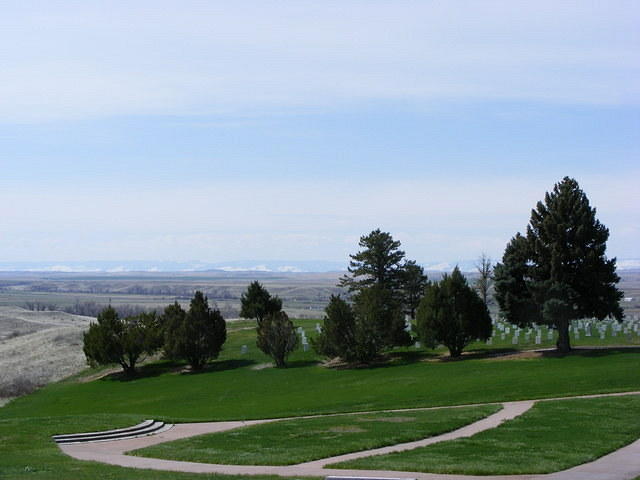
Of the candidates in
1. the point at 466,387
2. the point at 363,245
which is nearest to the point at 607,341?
the point at 466,387

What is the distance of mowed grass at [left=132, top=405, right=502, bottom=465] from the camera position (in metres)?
22.0

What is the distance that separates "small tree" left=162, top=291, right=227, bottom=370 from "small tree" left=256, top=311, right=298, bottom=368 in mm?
5135

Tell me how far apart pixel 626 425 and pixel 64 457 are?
16467mm

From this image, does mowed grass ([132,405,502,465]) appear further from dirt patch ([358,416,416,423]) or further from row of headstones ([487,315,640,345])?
row of headstones ([487,315,640,345])

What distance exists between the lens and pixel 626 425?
973 inches

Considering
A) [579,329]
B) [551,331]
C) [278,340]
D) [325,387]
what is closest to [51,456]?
[325,387]

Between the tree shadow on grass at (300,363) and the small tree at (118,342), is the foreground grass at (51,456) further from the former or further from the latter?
the small tree at (118,342)

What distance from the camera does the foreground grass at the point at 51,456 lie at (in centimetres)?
1897

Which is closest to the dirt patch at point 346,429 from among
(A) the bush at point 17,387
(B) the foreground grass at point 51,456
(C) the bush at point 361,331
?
(B) the foreground grass at point 51,456

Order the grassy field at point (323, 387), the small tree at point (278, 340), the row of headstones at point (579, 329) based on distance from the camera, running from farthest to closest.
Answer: the row of headstones at point (579, 329), the small tree at point (278, 340), the grassy field at point (323, 387)

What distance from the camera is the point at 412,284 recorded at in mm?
73875

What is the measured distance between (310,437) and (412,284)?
4955cm

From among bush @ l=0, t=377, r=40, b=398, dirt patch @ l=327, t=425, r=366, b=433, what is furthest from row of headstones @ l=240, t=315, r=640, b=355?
dirt patch @ l=327, t=425, r=366, b=433

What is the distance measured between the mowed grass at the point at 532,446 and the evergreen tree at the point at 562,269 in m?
21.3
